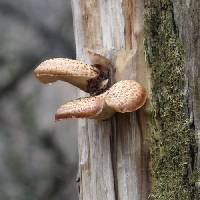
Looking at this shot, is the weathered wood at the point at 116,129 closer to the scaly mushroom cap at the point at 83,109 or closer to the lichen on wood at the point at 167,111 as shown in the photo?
the lichen on wood at the point at 167,111

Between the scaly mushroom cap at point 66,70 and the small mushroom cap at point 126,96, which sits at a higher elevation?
the scaly mushroom cap at point 66,70

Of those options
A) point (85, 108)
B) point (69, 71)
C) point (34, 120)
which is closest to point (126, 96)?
point (85, 108)

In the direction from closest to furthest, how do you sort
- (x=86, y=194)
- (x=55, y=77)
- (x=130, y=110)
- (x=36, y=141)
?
(x=130, y=110), (x=55, y=77), (x=86, y=194), (x=36, y=141)

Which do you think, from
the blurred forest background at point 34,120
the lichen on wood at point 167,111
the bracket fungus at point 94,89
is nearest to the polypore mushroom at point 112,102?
the bracket fungus at point 94,89

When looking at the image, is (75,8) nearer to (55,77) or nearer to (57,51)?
(55,77)

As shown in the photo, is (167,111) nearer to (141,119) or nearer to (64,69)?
(141,119)

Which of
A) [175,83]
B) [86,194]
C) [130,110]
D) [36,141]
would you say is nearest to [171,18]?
[175,83]
